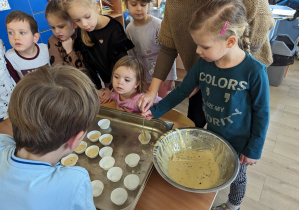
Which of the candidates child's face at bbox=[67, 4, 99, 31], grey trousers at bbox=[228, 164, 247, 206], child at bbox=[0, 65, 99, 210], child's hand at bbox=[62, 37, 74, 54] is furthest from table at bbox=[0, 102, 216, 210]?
child's hand at bbox=[62, 37, 74, 54]

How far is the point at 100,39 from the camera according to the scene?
56.3 inches

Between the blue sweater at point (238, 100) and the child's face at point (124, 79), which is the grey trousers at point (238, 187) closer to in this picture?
the blue sweater at point (238, 100)

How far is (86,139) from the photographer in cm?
112

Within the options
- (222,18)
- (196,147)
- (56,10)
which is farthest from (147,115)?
(56,10)

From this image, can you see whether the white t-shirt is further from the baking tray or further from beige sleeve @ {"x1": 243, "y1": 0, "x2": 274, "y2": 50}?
beige sleeve @ {"x1": 243, "y1": 0, "x2": 274, "y2": 50}

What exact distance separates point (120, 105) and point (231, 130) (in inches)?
29.1

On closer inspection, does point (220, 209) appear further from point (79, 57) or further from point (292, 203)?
point (79, 57)

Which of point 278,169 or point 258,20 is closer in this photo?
point 258,20

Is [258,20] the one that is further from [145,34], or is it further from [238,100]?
[145,34]

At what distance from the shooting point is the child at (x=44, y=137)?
52cm

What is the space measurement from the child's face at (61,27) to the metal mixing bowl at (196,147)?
108 centimetres

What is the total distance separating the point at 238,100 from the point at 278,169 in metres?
1.27

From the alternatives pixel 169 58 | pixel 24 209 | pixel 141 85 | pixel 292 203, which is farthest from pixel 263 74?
pixel 292 203

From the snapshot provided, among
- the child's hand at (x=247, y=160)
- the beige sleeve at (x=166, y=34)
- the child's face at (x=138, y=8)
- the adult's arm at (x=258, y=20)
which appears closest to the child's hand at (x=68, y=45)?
the child's face at (x=138, y=8)
